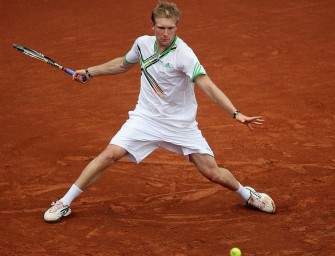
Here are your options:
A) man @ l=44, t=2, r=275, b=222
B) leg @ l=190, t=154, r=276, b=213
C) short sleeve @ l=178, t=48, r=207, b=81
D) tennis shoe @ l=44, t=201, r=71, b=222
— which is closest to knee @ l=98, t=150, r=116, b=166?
man @ l=44, t=2, r=275, b=222

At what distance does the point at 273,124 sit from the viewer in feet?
37.6

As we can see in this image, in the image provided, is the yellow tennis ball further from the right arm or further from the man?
the right arm

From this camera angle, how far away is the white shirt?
323 inches

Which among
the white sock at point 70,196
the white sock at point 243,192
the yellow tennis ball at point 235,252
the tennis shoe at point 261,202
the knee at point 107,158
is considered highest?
the knee at point 107,158

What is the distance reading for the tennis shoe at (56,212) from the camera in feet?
28.4

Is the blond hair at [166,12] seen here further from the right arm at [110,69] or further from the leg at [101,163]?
the leg at [101,163]

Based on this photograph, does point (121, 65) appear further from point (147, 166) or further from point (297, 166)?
point (297, 166)

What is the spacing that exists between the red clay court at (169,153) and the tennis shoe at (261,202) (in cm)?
9

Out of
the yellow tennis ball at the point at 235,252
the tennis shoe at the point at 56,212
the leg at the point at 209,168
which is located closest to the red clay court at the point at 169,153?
the tennis shoe at the point at 56,212

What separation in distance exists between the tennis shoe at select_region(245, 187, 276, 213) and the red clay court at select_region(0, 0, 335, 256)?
0.28 ft

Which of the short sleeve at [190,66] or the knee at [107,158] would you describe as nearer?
the short sleeve at [190,66]

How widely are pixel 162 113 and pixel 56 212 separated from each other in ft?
5.03

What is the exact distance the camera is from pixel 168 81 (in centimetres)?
831

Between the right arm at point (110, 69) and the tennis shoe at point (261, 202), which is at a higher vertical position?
the right arm at point (110, 69)
